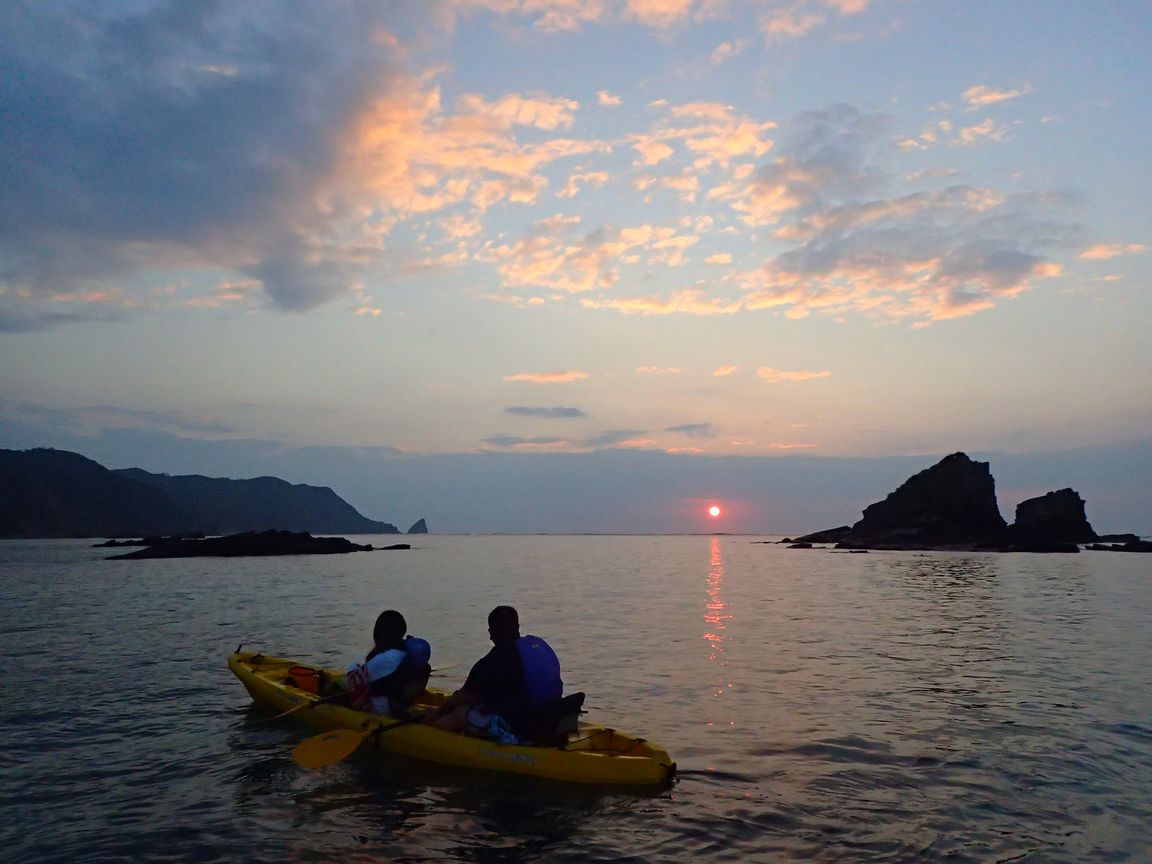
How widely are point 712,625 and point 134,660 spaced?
57.1 feet

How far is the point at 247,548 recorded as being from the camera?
81.8 metres

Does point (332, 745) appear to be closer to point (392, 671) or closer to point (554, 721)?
point (392, 671)

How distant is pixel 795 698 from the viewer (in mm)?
14547

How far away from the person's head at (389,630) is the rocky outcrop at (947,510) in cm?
9715

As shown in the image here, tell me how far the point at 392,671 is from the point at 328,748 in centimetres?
139

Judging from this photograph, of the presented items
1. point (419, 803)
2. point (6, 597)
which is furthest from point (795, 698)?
point (6, 597)

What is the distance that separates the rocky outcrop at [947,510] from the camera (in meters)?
95.4

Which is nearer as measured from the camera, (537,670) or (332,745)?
(537,670)

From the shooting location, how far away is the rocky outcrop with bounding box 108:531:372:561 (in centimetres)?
7512

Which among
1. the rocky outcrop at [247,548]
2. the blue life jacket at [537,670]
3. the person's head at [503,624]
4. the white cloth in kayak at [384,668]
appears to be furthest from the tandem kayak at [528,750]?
the rocky outcrop at [247,548]

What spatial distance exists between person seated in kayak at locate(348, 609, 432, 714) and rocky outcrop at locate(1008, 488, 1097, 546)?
10039 centimetres

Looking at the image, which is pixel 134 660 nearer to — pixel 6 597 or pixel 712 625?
pixel 712 625

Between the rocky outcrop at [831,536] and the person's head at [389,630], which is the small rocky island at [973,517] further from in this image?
the person's head at [389,630]

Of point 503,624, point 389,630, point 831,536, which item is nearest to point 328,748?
point 389,630
